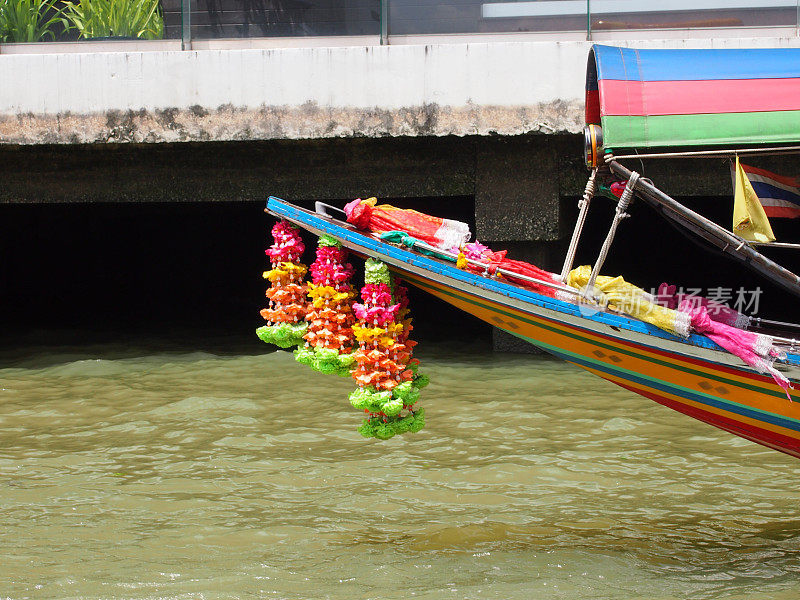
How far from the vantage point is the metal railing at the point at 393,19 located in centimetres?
651

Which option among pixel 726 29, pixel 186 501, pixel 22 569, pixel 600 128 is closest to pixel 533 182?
pixel 726 29

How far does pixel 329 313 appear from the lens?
4.50m

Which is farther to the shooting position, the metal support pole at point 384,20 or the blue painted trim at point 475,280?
the metal support pole at point 384,20

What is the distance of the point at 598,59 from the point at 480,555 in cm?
224

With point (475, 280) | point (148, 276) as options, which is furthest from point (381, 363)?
point (148, 276)

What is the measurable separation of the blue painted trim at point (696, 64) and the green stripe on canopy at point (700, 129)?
0.64ft

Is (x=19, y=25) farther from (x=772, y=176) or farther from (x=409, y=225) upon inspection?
(x=772, y=176)

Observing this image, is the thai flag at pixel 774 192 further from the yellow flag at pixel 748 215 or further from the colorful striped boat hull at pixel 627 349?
the colorful striped boat hull at pixel 627 349

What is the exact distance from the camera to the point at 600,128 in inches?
166

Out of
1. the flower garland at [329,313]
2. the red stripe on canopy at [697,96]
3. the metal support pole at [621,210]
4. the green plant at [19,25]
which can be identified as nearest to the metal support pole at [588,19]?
the red stripe on canopy at [697,96]

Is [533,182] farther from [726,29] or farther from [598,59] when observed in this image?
[598,59]

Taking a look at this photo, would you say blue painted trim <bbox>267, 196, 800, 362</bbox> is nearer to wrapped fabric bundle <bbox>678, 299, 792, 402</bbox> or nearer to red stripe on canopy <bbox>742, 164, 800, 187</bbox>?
wrapped fabric bundle <bbox>678, 299, 792, 402</bbox>

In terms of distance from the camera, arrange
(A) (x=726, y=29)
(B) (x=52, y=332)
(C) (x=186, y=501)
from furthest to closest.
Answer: (B) (x=52, y=332) → (A) (x=726, y=29) → (C) (x=186, y=501)

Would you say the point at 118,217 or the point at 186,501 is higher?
the point at 118,217
